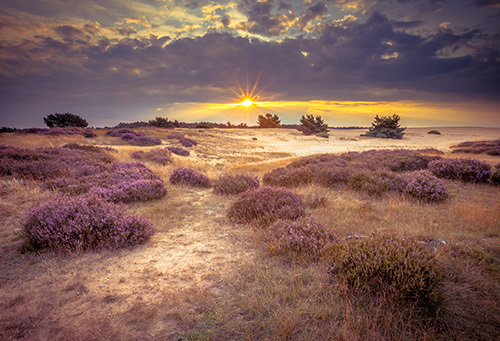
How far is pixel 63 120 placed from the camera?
3238 cm

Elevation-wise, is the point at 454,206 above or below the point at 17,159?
below

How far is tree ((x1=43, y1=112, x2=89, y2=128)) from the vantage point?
31688 millimetres

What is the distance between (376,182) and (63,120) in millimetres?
40486

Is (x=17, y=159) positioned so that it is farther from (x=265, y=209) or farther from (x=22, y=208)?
(x=265, y=209)

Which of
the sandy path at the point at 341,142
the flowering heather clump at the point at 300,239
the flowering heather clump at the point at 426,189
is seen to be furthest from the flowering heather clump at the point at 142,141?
the flowering heather clump at the point at 426,189

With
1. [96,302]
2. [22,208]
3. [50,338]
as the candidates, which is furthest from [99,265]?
[22,208]

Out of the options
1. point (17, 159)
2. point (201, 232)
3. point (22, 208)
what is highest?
point (17, 159)

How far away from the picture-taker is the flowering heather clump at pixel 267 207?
215 inches

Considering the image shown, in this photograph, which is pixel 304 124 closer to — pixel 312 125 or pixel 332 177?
pixel 312 125

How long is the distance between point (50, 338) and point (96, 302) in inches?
22.5

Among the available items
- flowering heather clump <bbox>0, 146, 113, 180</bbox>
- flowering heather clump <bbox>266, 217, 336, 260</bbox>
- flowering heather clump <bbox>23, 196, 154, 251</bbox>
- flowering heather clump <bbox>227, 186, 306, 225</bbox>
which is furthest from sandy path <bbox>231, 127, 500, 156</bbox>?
flowering heather clump <bbox>23, 196, 154, 251</bbox>

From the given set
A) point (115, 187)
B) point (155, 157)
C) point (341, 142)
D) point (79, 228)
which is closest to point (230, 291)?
point (79, 228)

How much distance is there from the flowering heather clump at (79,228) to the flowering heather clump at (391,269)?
3.88 m

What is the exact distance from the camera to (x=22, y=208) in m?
5.92
